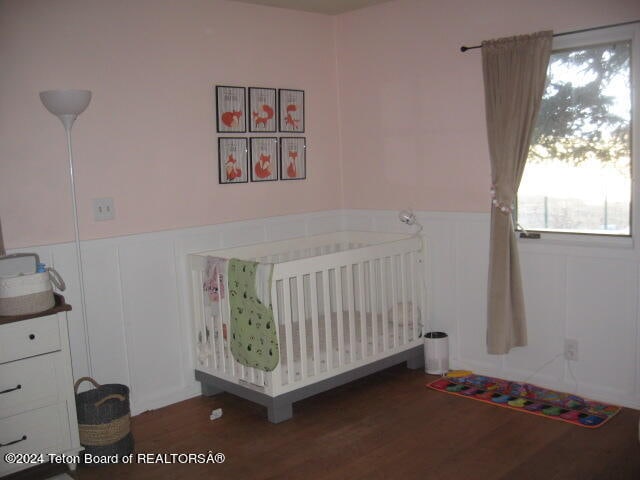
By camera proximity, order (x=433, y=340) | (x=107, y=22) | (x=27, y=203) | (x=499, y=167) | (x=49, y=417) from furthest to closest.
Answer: (x=433, y=340) < (x=499, y=167) < (x=107, y=22) < (x=27, y=203) < (x=49, y=417)

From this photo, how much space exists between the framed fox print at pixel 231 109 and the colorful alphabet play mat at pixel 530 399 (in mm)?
1861

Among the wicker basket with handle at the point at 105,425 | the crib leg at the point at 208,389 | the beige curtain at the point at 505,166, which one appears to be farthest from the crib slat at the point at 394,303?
the wicker basket with handle at the point at 105,425

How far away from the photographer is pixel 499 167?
3418 millimetres

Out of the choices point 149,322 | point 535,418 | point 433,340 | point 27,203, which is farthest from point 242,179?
point 535,418

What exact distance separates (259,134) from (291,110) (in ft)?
1.05

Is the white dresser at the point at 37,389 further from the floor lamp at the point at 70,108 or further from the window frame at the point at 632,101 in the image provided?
the window frame at the point at 632,101

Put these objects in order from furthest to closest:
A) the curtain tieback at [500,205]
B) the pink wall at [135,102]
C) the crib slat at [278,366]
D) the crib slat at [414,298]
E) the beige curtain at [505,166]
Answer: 1. the crib slat at [414,298]
2. the curtain tieback at [500,205]
3. the beige curtain at [505,166]
4. the crib slat at [278,366]
5. the pink wall at [135,102]

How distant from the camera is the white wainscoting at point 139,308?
3.17 meters

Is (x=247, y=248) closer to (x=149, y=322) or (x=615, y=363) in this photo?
(x=149, y=322)

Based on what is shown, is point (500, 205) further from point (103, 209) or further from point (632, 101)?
point (103, 209)

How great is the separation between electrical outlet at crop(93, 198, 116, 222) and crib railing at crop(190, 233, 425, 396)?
19.5 inches

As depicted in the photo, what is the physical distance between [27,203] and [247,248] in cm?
125

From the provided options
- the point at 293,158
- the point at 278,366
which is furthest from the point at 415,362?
the point at 293,158

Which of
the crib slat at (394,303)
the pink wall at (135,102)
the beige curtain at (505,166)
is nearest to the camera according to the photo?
the pink wall at (135,102)
